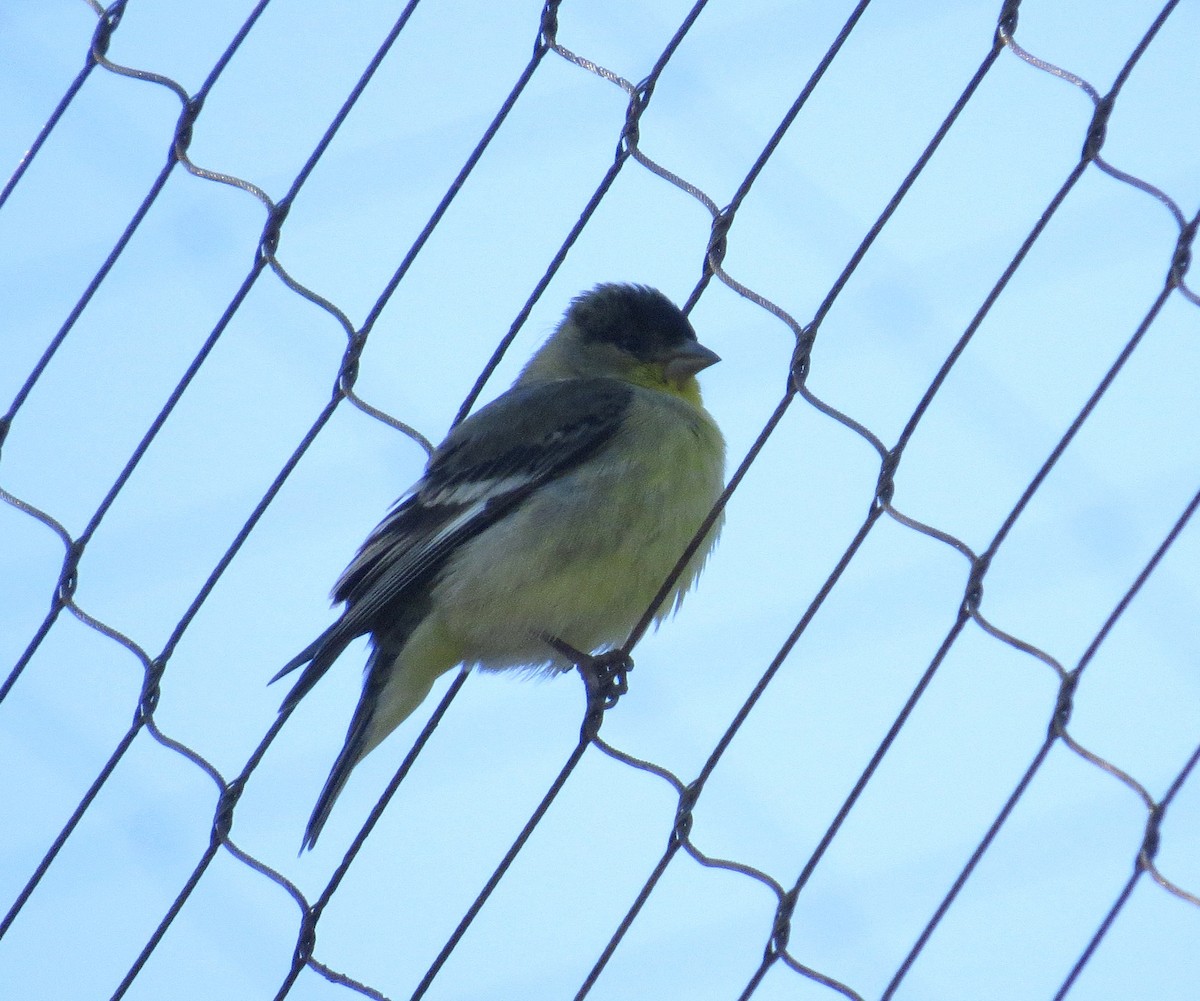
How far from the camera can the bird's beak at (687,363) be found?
314 centimetres

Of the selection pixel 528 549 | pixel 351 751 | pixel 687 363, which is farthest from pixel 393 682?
pixel 687 363

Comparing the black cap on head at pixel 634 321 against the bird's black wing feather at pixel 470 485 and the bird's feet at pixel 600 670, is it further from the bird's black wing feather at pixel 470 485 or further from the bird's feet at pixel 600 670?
the bird's feet at pixel 600 670

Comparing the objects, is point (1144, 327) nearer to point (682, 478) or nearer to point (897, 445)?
point (897, 445)

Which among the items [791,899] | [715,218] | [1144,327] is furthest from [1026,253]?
[791,899]

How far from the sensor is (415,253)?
1.83 metres

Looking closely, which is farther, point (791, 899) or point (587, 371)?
point (587, 371)

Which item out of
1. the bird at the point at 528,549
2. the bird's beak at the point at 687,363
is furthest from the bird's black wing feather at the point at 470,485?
the bird's beak at the point at 687,363

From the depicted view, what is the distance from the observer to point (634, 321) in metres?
3.29

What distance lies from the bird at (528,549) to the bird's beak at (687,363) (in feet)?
0.82

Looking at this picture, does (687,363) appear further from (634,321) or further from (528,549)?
(528,549)

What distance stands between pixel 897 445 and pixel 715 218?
0.33 m

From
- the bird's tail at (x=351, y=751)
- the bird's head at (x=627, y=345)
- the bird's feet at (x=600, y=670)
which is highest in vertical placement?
the bird's head at (x=627, y=345)

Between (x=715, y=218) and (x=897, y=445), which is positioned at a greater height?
(x=715, y=218)

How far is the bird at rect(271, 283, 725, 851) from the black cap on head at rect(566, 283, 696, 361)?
347mm
